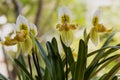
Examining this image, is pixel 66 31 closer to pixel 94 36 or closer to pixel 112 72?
pixel 94 36

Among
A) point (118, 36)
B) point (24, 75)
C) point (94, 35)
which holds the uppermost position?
point (94, 35)

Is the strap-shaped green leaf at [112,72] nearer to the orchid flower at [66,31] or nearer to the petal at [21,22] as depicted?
the orchid flower at [66,31]

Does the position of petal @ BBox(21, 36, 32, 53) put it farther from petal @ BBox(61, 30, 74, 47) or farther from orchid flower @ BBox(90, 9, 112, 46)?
orchid flower @ BBox(90, 9, 112, 46)

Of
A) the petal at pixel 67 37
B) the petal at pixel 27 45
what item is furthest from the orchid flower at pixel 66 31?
the petal at pixel 27 45

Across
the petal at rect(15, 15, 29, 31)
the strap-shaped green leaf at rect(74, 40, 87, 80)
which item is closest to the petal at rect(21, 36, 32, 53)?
the petal at rect(15, 15, 29, 31)

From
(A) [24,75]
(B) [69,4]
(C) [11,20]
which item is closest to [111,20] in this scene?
(B) [69,4]

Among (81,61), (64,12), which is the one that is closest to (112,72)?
(81,61)

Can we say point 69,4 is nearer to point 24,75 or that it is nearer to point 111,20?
point 111,20

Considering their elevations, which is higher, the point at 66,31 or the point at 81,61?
the point at 66,31
